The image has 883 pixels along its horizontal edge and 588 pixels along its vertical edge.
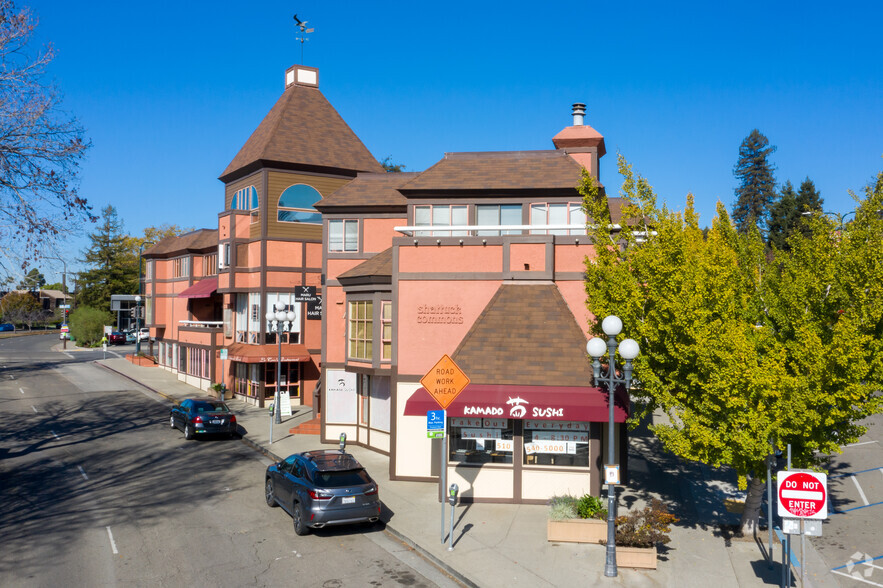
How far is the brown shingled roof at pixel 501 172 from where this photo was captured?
21469 millimetres

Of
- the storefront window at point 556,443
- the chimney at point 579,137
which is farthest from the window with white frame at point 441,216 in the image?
the storefront window at point 556,443

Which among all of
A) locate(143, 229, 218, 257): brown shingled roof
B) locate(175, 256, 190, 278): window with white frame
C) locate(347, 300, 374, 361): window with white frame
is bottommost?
locate(347, 300, 374, 361): window with white frame

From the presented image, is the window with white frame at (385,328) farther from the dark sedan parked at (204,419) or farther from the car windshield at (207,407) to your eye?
the car windshield at (207,407)

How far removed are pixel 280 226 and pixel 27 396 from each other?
16858mm

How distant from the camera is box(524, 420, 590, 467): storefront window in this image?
17047mm

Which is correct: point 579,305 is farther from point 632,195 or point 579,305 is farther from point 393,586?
point 393,586

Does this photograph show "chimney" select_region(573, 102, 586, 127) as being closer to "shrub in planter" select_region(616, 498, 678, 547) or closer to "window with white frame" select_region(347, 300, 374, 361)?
"window with white frame" select_region(347, 300, 374, 361)

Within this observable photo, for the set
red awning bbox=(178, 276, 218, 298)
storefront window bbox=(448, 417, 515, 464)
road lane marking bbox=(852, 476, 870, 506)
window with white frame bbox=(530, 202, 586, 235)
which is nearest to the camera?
storefront window bbox=(448, 417, 515, 464)

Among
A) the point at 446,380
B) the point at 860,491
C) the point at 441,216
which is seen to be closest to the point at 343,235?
the point at 441,216

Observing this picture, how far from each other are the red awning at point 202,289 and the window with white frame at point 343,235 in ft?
49.1

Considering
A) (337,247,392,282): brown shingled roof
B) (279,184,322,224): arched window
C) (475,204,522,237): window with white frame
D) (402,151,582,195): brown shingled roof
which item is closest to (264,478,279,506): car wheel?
(337,247,392,282): brown shingled roof

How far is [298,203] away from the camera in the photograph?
3378 centimetres

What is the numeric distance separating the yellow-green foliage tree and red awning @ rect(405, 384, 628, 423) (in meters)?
1.12

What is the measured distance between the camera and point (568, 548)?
13.7m
